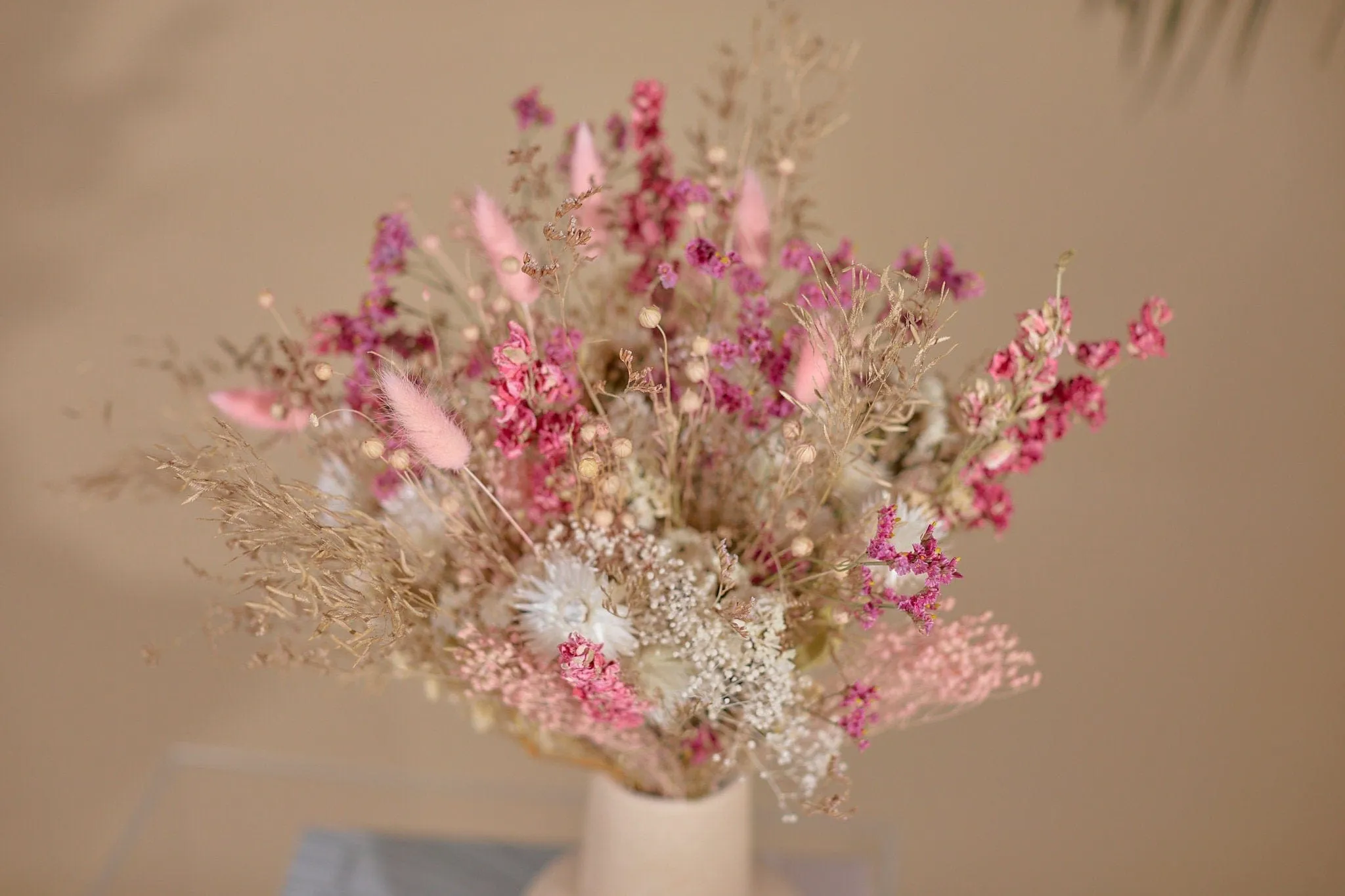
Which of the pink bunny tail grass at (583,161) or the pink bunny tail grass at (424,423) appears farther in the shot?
the pink bunny tail grass at (583,161)

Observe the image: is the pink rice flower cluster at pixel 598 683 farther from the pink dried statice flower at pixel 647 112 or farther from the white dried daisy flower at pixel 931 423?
the pink dried statice flower at pixel 647 112

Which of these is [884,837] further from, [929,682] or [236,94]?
[236,94]

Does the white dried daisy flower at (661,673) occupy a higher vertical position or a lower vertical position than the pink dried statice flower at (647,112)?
lower

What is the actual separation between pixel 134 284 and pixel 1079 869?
1.56 m

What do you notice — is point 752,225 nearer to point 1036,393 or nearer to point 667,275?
point 667,275

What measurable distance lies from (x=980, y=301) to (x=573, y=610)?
40.0 inches

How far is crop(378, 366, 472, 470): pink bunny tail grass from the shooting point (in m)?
0.73

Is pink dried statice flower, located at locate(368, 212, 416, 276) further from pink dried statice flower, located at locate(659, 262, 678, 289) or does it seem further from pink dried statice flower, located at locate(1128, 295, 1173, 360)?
pink dried statice flower, located at locate(1128, 295, 1173, 360)

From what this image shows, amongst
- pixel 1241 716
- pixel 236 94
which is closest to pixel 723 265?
pixel 236 94

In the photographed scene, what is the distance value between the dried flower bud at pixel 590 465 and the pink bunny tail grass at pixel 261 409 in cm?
26

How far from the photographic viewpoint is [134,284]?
5.51ft

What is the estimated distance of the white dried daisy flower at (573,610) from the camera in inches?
31.9

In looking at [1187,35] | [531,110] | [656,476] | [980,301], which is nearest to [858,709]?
[656,476]

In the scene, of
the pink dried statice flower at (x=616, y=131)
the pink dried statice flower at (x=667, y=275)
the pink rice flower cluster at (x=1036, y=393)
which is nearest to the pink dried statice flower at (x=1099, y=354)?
the pink rice flower cluster at (x=1036, y=393)
